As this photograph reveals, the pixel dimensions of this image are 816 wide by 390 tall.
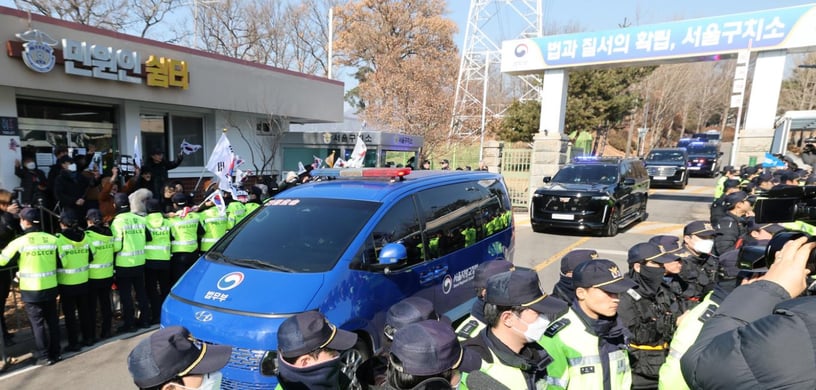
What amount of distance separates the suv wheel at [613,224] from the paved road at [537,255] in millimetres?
178

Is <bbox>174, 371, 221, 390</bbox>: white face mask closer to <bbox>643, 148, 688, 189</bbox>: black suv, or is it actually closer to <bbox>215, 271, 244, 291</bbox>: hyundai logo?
<bbox>215, 271, 244, 291</bbox>: hyundai logo

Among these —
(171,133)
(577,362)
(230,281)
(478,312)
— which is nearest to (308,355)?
(478,312)

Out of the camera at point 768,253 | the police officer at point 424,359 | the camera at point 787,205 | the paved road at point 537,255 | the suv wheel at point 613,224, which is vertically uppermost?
the camera at point 787,205

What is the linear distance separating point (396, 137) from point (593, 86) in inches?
701

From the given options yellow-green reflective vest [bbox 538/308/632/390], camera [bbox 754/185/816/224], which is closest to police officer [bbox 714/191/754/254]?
camera [bbox 754/185/816/224]

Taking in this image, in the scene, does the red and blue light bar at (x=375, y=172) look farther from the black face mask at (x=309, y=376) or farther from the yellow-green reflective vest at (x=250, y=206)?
the black face mask at (x=309, y=376)

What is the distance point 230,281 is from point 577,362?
252 centimetres

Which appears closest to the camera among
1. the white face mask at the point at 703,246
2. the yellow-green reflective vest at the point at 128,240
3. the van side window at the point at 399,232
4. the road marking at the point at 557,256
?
the van side window at the point at 399,232

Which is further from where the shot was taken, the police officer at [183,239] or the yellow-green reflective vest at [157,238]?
the police officer at [183,239]

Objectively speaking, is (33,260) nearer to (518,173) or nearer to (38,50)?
(38,50)

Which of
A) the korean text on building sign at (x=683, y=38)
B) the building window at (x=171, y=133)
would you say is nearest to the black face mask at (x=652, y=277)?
the building window at (x=171, y=133)

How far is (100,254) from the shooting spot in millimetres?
4625

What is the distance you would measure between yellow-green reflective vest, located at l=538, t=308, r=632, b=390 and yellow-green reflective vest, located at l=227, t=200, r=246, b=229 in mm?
5038

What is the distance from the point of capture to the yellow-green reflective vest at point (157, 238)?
16.8ft
